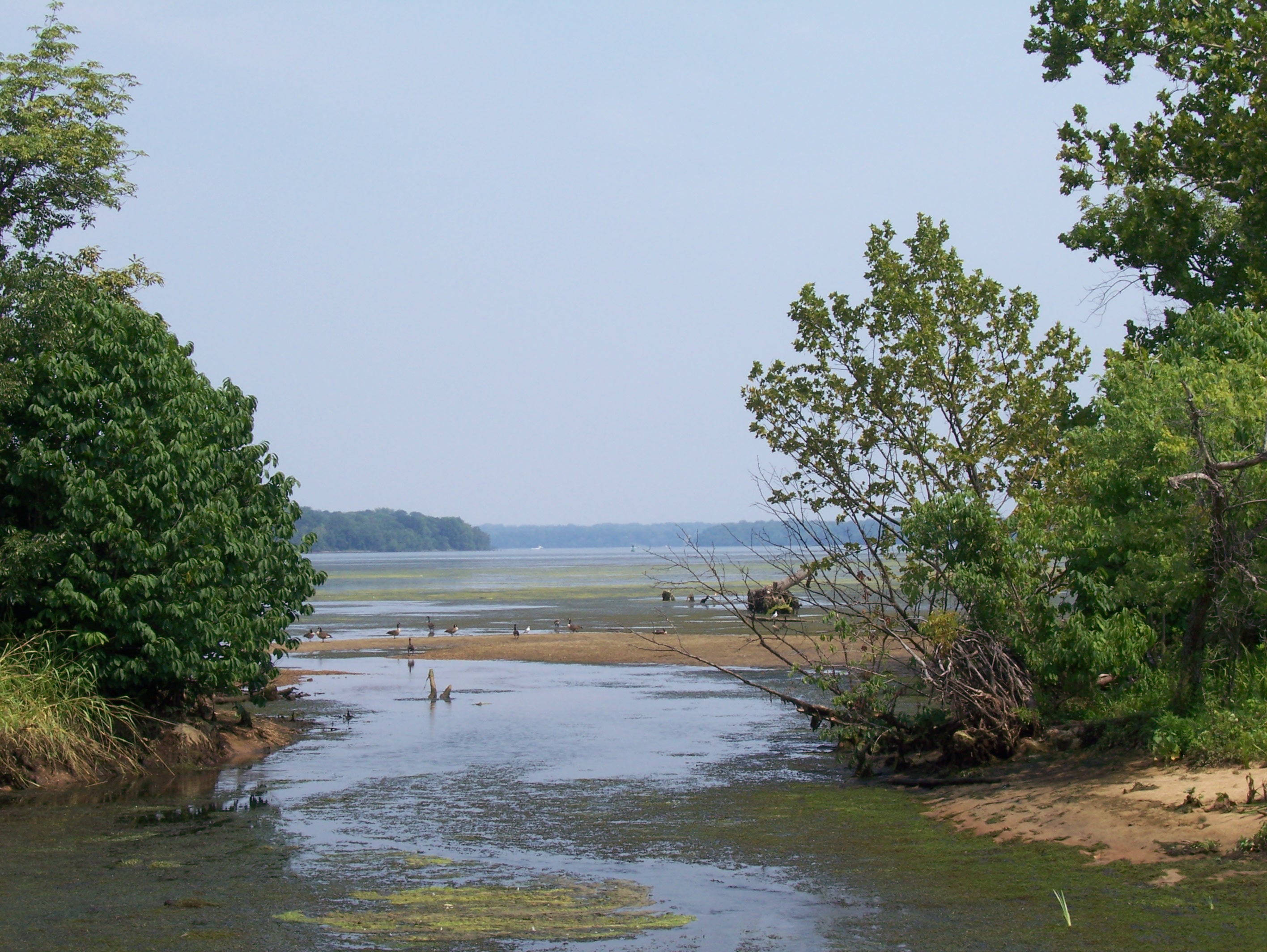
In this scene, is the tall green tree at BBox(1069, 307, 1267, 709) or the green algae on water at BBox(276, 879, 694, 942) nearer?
the green algae on water at BBox(276, 879, 694, 942)

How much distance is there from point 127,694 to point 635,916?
10935 millimetres

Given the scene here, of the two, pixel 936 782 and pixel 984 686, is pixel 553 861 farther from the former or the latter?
pixel 984 686

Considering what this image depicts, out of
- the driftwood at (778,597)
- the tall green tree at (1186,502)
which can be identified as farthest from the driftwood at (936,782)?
the driftwood at (778,597)

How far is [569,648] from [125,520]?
22.7 m

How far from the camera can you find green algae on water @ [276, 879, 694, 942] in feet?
31.0

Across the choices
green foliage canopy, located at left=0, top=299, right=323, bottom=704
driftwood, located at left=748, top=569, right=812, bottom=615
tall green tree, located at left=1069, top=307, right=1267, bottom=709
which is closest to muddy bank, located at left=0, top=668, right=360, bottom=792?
green foliage canopy, located at left=0, top=299, right=323, bottom=704

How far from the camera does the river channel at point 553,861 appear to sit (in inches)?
365

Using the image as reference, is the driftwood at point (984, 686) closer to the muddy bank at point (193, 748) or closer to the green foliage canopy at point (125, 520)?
the green foliage canopy at point (125, 520)

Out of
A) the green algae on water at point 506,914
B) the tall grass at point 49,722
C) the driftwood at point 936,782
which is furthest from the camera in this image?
the tall grass at point 49,722

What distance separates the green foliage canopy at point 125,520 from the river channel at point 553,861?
1.97 metres

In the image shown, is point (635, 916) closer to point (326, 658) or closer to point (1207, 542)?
point (1207, 542)

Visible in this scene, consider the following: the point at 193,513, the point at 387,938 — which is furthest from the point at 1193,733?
the point at 193,513

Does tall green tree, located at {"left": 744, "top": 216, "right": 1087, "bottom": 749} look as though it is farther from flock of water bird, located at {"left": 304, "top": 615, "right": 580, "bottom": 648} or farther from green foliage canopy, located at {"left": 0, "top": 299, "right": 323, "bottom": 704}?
flock of water bird, located at {"left": 304, "top": 615, "right": 580, "bottom": 648}

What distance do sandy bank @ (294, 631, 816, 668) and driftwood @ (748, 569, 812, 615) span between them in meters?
1.45
